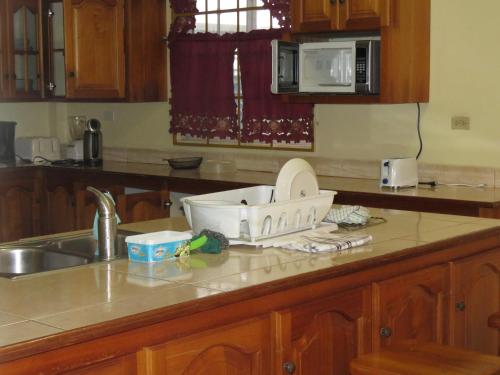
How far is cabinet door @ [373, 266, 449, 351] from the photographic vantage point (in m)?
2.74

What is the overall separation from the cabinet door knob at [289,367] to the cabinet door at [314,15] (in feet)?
9.13

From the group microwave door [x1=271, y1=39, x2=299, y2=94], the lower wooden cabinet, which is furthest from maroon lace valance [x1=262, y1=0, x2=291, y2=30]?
the lower wooden cabinet

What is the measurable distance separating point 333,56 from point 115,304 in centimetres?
304

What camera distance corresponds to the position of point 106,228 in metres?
2.65

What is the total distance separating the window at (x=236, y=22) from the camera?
5613mm

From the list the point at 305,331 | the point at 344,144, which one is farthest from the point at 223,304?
the point at 344,144

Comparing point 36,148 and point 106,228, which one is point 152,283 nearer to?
point 106,228

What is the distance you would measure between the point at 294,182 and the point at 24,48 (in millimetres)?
4054

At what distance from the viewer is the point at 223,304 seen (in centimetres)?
215

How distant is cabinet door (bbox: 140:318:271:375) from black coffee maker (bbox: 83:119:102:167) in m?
4.20

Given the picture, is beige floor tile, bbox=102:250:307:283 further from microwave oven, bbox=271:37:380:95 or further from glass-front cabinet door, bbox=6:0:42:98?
glass-front cabinet door, bbox=6:0:42:98

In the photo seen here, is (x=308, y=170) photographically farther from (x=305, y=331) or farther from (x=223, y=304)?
(x=223, y=304)

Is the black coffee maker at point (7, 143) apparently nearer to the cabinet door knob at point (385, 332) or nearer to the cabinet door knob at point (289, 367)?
the cabinet door knob at point (385, 332)

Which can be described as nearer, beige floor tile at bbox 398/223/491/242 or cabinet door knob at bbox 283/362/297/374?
cabinet door knob at bbox 283/362/297/374
